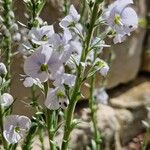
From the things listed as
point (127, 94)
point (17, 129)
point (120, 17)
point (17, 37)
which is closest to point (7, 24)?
point (17, 37)

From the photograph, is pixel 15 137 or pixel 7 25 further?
pixel 7 25

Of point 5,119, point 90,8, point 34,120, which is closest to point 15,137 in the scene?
point 5,119

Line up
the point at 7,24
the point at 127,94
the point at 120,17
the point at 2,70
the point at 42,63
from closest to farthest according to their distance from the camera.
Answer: the point at 42,63, the point at 120,17, the point at 2,70, the point at 7,24, the point at 127,94

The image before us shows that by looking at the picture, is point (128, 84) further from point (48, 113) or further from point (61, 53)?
point (61, 53)

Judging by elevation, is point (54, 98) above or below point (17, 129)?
above

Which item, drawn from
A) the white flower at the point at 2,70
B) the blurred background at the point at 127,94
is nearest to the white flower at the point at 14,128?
the white flower at the point at 2,70

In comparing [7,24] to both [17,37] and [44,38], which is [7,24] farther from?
[44,38]

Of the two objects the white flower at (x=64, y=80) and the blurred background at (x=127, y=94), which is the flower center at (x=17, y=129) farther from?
the blurred background at (x=127, y=94)
